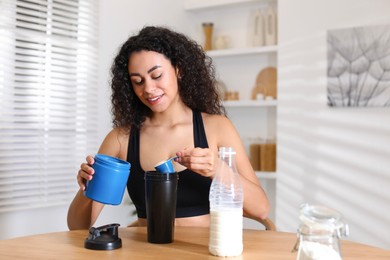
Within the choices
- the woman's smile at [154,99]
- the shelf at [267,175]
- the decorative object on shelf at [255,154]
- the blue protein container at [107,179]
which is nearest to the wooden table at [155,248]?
the blue protein container at [107,179]

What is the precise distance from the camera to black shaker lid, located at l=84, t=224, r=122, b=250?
1337 mm

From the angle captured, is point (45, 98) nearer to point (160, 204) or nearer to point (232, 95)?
point (232, 95)

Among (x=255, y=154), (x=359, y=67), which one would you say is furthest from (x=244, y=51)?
(x=359, y=67)

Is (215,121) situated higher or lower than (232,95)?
lower

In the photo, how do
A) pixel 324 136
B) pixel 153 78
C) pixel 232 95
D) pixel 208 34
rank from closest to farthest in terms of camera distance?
pixel 153 78 → pixel 324 136 → pixel 232 95 → pixel 208 34

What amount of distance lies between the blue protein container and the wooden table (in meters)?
0.14

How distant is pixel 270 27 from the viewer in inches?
153

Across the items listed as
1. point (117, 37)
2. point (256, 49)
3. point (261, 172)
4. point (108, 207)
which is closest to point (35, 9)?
point (117, 37)

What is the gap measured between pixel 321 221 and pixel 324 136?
8.76ft

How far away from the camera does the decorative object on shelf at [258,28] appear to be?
3936 mm

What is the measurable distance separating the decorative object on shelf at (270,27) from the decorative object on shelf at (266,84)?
228 millimetres

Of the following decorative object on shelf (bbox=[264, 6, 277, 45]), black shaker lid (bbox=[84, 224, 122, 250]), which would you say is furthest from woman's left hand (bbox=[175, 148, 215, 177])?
decorative object on shelf (bbox=[264, 6, 277, 45])

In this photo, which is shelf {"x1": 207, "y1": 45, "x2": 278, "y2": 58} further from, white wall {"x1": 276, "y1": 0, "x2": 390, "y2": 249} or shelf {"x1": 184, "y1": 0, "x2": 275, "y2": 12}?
shelf {"x1": 184, "y1": 0, "x2": 275, "y2": 12}

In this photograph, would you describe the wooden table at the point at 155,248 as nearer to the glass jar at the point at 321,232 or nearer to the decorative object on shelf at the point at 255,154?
the glass jar at the point at 321,232
